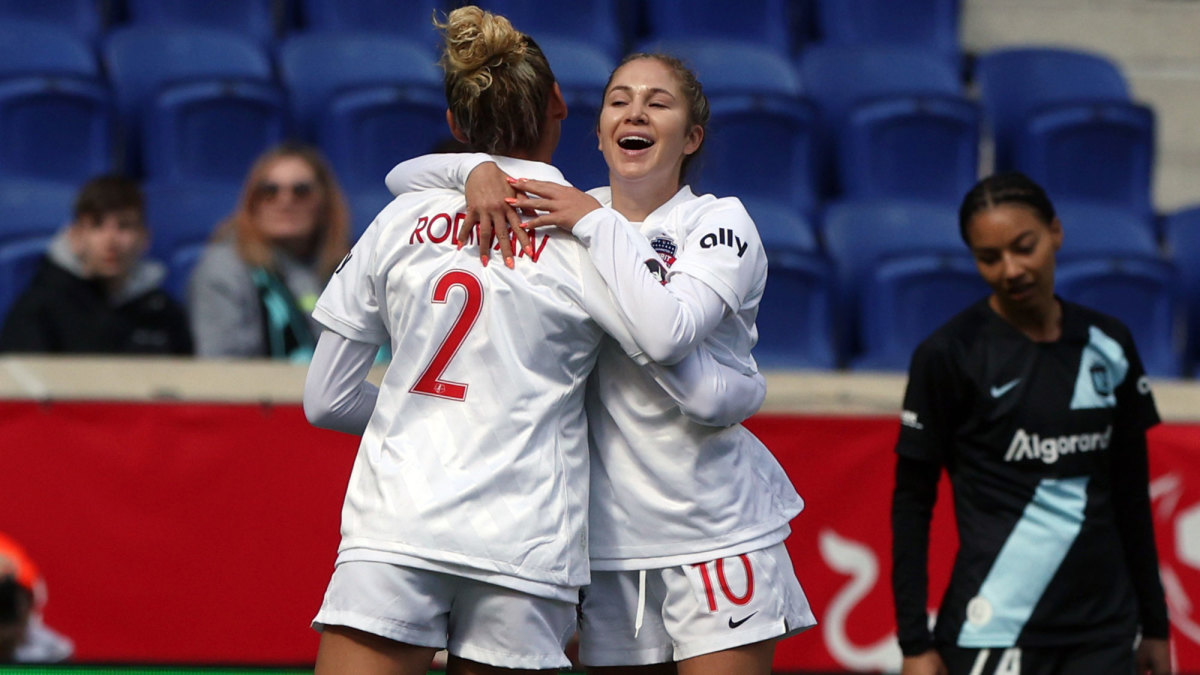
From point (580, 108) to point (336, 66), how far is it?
1299 mm

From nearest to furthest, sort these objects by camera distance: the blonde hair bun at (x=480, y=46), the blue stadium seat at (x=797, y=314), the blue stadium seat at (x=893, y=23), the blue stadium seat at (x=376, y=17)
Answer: the blonde hair bun at (x=480, y=46) → the blue stadium seat at (x=797, y=314) → the blue stadium seat at (x=376, y=17) → the blue stadium seat at (x=893, y=23)

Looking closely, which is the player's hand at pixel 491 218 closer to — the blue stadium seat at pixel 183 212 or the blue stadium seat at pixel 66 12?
the blue stadium seat at pixel 183 212

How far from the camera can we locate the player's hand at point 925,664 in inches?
127

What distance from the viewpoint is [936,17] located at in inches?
326

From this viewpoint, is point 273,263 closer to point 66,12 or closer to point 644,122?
point 644,122

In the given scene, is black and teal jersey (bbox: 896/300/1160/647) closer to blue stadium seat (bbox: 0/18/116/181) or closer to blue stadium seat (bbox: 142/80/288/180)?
blue stadium seat (bbox: 142/80/288/180)

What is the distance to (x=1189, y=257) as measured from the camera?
7172 mm

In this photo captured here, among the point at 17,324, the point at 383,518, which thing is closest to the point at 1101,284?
the point at 17,324

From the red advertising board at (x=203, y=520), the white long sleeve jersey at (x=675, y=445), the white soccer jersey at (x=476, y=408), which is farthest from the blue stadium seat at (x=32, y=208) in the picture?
the white soccer jersey at (x=476, y=408)

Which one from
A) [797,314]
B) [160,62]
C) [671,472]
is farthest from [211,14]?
[671,472]

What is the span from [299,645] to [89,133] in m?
2.90

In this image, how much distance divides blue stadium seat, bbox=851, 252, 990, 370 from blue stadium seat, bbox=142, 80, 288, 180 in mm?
2728

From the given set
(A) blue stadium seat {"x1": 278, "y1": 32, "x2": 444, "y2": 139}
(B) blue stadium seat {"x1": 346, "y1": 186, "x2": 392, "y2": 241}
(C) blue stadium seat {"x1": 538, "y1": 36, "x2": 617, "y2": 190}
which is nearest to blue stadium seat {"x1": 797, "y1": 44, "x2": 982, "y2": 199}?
(C) blue stadium seat {"x1": 538, "y1": 36, "x2": 617, "y2": 190}

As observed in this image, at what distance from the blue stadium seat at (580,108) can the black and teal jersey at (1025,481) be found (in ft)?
10.2
